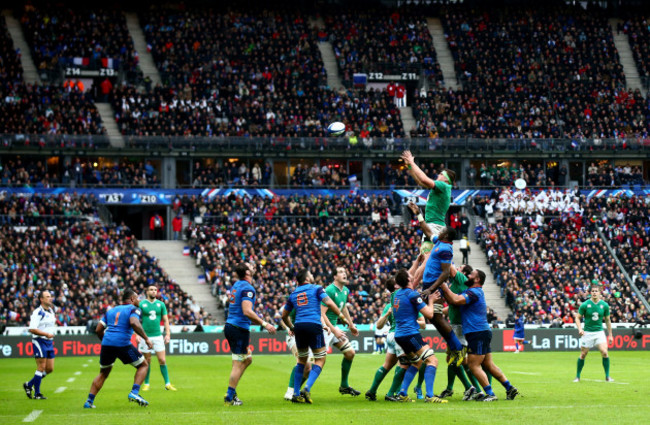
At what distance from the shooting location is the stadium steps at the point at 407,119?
6162 centimetres

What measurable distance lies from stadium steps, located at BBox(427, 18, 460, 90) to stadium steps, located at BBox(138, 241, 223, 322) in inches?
920

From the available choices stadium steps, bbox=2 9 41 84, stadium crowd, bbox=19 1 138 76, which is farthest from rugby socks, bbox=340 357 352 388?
stadium crowd, bbox=19 1 138 76

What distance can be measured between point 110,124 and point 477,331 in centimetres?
4537

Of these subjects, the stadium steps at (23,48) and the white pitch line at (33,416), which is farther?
the stadium steps at (23,48)

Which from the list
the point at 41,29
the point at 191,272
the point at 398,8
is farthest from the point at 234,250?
the point at 398,8

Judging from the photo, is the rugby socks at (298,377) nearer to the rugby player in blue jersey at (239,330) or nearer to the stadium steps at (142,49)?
the rugby player in blue jersey at (239,330)

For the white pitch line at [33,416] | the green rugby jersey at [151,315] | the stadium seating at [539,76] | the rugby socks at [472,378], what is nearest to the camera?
the white pitch line at [33,416]

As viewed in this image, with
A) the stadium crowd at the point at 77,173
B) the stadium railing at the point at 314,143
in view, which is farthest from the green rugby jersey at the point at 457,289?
the stadium railing at the point at 314,143

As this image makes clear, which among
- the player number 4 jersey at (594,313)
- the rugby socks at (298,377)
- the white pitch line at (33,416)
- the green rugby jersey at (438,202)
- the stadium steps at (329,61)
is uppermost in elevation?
the stadium steps at (329,61)

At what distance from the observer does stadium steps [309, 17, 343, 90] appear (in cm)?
6419

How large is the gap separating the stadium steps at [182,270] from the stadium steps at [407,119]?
56.3 feet

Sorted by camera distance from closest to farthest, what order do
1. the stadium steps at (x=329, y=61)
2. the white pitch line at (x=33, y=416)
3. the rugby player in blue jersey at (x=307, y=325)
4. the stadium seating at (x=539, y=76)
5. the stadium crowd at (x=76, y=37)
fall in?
the white pitch line at (x=33, y=416), the rugby player in blue jersey at (x=307, y=325), the stadium crowd at (x=76, y=37), the stadium seating at (x=539, y=76), the stadium steps at (x=329, y=61)

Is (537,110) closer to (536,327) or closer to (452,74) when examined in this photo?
(452,74)

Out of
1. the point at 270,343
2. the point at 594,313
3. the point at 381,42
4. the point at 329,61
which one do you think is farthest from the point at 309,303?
the point at 381,42
